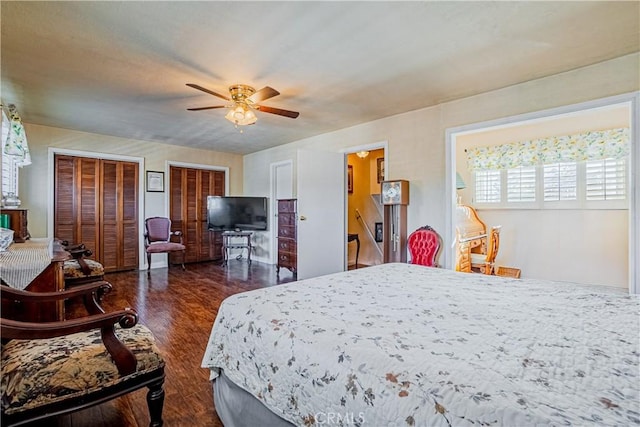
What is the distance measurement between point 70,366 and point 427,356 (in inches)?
55.9

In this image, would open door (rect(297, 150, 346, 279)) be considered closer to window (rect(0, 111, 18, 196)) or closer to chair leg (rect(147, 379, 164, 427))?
chair leg (rect(147, 379, 164, 427))

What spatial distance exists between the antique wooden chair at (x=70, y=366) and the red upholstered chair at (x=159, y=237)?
3.83m

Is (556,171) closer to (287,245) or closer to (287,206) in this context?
(287,206)

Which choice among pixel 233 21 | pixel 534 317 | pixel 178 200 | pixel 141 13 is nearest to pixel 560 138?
pixel 534 317

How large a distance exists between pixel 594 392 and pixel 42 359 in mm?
1902

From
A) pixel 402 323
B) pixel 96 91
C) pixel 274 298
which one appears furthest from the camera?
pixel 96 91

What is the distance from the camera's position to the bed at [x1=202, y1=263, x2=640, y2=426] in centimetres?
73

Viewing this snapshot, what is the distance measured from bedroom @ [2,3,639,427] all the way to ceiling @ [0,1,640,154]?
0.11 metres

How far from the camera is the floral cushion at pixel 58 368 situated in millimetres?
1152

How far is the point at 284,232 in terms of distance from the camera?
5.21 metres

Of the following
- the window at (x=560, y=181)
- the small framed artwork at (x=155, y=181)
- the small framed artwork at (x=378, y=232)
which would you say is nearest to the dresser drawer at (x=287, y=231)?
the small framed artwork at (x=378, y=232)

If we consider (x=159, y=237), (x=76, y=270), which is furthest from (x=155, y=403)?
(x=159, y=237)

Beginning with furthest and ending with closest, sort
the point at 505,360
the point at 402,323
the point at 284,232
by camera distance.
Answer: the point at 284,232
the point at 402,323
the point at 505,360

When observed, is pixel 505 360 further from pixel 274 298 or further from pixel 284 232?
pixel 284 232
